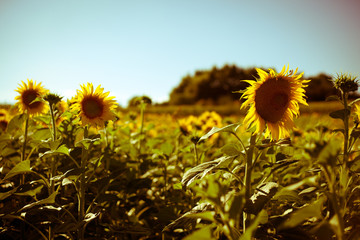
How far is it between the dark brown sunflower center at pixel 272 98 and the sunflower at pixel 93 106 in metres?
0.99

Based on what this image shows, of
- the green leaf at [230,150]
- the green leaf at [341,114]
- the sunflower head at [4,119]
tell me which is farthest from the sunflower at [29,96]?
the green leaf at [341,114]

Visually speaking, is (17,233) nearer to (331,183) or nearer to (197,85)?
(331,183)

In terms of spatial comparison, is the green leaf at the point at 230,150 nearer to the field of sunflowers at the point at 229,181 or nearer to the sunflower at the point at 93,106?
the field of sunflowers at the point at 229,181

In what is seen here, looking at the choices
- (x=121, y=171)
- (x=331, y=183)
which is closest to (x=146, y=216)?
(x=121, y=171)

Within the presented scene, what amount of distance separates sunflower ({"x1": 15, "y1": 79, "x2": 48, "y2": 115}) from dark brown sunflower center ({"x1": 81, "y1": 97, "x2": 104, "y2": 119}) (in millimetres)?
722

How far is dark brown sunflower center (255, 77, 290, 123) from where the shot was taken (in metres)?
1.49

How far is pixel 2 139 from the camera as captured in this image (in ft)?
6.58

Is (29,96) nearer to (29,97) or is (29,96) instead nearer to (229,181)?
(29,97)

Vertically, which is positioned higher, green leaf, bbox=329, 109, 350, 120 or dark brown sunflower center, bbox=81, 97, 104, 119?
dark brown sunflower center, bbox=81, 97, 104, 119

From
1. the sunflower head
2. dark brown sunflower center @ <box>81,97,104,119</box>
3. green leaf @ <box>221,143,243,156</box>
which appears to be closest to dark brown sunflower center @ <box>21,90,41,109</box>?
dark brown sunflower center @ <box>81,97,104,119</box>

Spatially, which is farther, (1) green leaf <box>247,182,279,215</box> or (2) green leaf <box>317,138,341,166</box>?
(1) green leaf <box>247,182,279,215</box>

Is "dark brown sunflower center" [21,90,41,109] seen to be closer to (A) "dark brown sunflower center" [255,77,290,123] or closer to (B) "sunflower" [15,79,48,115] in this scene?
(B) "sunflower" [15,79,48,115]

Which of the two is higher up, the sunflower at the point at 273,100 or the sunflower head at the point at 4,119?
the sunflower head at the point at 4,119

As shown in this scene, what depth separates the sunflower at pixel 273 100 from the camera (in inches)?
58.2
